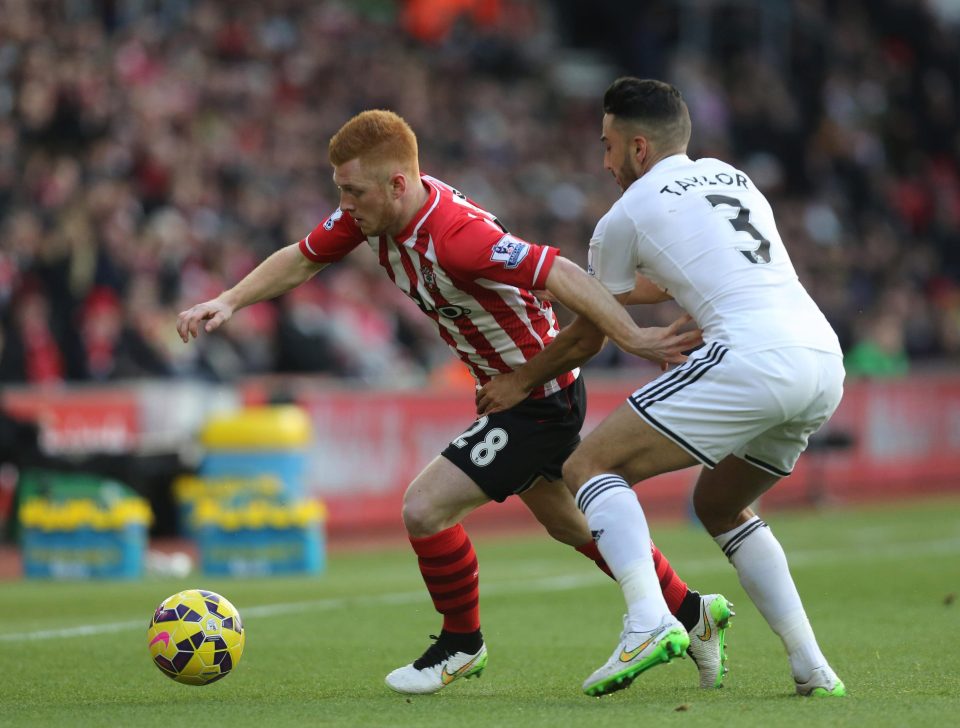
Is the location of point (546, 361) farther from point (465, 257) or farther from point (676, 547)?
point (676, 547)

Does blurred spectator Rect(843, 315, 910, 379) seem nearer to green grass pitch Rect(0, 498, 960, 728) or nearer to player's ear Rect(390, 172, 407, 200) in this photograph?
green grass pitch Rect(0, 498, 960, 728)

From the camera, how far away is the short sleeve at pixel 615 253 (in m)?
5.95

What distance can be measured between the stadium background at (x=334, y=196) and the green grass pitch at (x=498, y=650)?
2719 millimetres

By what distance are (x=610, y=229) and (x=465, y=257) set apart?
61cm

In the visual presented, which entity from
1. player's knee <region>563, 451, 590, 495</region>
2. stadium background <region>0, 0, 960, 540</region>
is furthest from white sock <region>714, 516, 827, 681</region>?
stadium background <region>0, 0, 960, 540</region>

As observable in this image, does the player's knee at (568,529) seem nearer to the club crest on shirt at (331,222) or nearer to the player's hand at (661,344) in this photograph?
the player's hand at (661,344)

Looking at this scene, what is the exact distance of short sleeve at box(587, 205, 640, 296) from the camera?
595cm

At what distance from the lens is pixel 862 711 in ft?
18.7

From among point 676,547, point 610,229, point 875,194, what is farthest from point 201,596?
point 875,194

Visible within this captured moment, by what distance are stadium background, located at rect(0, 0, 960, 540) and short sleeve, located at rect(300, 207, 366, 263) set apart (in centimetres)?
747

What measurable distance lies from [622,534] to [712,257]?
1064 millimetres

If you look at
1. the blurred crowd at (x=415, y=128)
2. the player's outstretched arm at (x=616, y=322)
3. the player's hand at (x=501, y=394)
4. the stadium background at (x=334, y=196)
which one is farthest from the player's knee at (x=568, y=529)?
the blurred crowd at (x=415, y=128)

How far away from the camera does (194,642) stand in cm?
650

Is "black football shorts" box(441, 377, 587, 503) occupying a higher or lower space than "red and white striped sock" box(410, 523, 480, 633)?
higher
